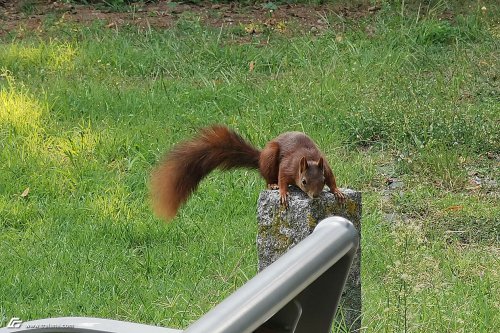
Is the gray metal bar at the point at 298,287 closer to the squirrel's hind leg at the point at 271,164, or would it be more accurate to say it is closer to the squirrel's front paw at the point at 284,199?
the squirrel's front paw at the point at 284,199

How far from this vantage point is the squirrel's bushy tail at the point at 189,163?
4027mm

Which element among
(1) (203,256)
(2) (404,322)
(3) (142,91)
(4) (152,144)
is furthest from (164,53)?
(2) (404,322)

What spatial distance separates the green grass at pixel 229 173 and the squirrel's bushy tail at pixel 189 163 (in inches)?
15.2

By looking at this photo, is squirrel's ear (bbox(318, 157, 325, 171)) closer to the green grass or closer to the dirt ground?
the green grass

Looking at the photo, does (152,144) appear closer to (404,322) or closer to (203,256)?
(203,256)

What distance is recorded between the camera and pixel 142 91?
7.02m

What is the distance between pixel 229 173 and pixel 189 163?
5.17 ft

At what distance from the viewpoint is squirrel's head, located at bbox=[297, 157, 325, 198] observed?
3.54 m

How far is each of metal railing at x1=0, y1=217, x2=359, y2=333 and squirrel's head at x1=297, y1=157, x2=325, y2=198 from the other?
208 cm

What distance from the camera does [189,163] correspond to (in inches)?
158

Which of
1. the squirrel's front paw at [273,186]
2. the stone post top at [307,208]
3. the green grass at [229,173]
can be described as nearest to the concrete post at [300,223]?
the stone post top at [307,208]

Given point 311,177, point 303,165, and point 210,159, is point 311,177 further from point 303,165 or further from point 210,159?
point 210,159

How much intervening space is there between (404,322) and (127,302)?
1.20m

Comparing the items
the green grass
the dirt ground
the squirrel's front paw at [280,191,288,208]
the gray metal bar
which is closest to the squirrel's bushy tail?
the green grass
